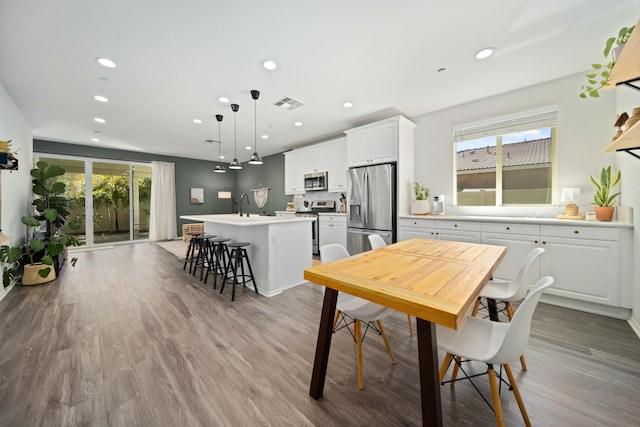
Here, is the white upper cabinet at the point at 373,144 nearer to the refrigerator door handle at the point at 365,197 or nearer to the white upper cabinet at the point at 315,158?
the refrigerator door handle at the point at 365,197

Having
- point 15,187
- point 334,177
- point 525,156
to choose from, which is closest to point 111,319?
point 15,187

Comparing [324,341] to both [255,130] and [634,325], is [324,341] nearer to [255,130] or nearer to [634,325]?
[634,325]

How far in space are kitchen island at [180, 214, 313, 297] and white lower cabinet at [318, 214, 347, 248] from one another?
4.38 ft

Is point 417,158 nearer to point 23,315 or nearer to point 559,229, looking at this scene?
point 559,229

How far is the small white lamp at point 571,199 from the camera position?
2.88 m

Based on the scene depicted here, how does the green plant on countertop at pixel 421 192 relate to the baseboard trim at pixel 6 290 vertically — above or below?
above

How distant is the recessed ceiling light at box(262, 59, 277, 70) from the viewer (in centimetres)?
263

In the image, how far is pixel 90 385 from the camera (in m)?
1.61

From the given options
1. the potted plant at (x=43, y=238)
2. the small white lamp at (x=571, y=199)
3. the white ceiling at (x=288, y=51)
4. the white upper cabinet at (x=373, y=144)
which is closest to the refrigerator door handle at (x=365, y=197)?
the white upper cabinet at (x=373, y=144)

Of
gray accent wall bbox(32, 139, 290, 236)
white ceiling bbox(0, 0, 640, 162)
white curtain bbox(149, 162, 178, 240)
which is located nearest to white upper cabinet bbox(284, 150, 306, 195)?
gray accent wall bbox(32, 139, 290, 236)

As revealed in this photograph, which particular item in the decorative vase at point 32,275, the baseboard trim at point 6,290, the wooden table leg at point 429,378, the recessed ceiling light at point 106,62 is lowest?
the baseboard trim at point 6,290

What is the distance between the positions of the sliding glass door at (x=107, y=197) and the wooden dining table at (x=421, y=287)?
760 centimetres

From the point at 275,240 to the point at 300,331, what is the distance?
50.4 inches

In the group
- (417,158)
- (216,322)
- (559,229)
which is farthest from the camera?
(417,158)
